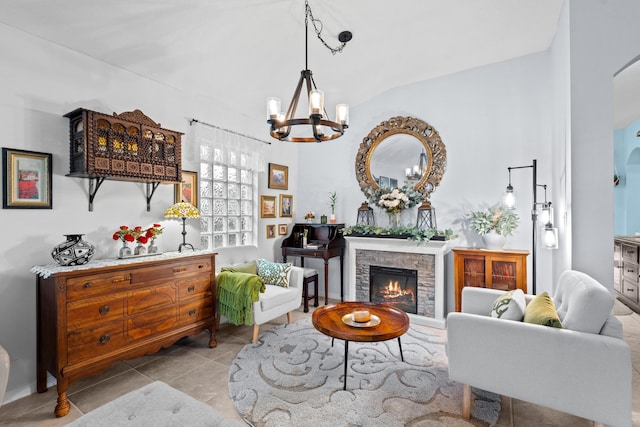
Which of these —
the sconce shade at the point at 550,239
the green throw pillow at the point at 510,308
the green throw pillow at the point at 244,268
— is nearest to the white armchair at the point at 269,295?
the green throw pillow at the point at 244,268

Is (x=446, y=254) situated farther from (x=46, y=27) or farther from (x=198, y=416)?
(x=46, y=27)

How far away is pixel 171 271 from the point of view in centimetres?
283

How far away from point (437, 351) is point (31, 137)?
3958 millimetres

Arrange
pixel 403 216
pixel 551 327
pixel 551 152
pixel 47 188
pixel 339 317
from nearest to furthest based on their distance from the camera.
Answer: pixel 551 327, pixel 47 188, pixel 339 317, pixel 551 152, pixel 403 216

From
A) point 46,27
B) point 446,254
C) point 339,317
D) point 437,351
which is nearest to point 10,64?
point 46,27

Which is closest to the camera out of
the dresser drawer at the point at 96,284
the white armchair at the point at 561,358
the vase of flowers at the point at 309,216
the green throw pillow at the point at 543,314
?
the white armchair at the point at 561,358

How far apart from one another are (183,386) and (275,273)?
1.59 metres

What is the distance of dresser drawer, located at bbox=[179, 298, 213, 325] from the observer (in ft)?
9.63

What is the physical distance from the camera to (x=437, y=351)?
3.02 meters

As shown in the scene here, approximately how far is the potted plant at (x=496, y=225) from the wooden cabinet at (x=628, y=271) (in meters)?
1.65

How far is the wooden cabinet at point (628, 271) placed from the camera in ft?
13.2

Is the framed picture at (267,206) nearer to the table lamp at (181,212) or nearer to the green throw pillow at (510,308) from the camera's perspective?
the table lamp at (181,212)

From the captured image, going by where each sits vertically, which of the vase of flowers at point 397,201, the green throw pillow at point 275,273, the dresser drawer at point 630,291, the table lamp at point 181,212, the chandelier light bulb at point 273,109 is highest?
the chandelier light bulb at point 273,109

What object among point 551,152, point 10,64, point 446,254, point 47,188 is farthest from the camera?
point 446,254
